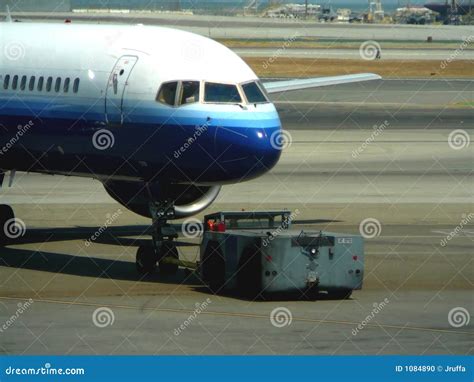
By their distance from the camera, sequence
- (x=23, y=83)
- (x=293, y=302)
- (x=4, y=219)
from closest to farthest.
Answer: (x=293, y=302) < (x=23, y=83) < (x=4, y=219)

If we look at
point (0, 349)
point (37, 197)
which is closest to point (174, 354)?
point (0, 349)

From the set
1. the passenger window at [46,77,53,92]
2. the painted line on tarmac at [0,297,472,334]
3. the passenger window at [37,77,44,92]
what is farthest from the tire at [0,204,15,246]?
the painted line on tarmac at [0,297,472,334]

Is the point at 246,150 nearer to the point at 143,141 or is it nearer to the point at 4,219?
the point at 143,141

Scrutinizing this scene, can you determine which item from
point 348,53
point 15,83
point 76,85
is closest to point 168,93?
point 76,85

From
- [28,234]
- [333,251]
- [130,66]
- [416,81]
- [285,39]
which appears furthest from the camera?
[285,39]

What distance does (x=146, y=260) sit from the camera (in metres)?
30.8

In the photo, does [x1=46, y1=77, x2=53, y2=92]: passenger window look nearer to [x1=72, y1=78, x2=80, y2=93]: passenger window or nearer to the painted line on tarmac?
[x1=72, y1=78, x2=80, y2=93]: passenger window

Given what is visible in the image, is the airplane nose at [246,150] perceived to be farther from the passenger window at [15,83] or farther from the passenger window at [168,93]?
the passenger window at [15,83]

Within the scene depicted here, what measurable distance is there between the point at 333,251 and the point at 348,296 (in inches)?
43.8

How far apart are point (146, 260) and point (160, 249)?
425 mm

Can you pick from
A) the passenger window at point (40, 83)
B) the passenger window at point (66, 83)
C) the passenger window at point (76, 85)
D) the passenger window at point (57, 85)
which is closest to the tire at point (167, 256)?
the passenger window at point (76, 85)

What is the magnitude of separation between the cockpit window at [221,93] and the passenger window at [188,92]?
0.24 metres

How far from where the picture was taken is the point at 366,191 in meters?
45.7

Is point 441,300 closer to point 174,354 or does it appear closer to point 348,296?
point 348,296
